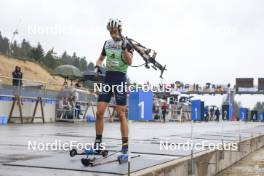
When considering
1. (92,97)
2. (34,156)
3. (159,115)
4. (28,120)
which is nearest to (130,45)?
(34,156)

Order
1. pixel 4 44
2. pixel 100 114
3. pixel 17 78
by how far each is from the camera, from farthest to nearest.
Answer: pixel 4 44
pixel 17 78
pixel 100 114

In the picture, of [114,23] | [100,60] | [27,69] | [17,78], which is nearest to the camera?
[114,23]

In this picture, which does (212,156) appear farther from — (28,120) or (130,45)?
(28,120)

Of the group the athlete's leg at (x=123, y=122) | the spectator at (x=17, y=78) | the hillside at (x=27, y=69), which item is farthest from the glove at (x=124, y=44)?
the hillside at (x=27, y=69)

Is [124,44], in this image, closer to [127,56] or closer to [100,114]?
[127,56]

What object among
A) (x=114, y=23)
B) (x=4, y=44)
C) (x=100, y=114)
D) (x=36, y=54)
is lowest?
(x=100, y=114)

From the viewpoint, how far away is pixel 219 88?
94375 mm

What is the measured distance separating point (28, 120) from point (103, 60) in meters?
14.4

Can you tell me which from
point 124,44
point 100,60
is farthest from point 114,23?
point 100,60

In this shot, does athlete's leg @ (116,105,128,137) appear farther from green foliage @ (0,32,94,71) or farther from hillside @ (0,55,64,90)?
green foliage @ (0,32,94,71)

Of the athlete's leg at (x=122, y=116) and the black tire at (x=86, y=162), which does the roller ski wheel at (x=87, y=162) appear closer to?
the black tire at (x=86, y=162)

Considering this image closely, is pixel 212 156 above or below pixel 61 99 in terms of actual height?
below

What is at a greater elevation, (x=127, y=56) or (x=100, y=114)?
(x=127, y=56)

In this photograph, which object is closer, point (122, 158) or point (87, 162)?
point (87, 162)
